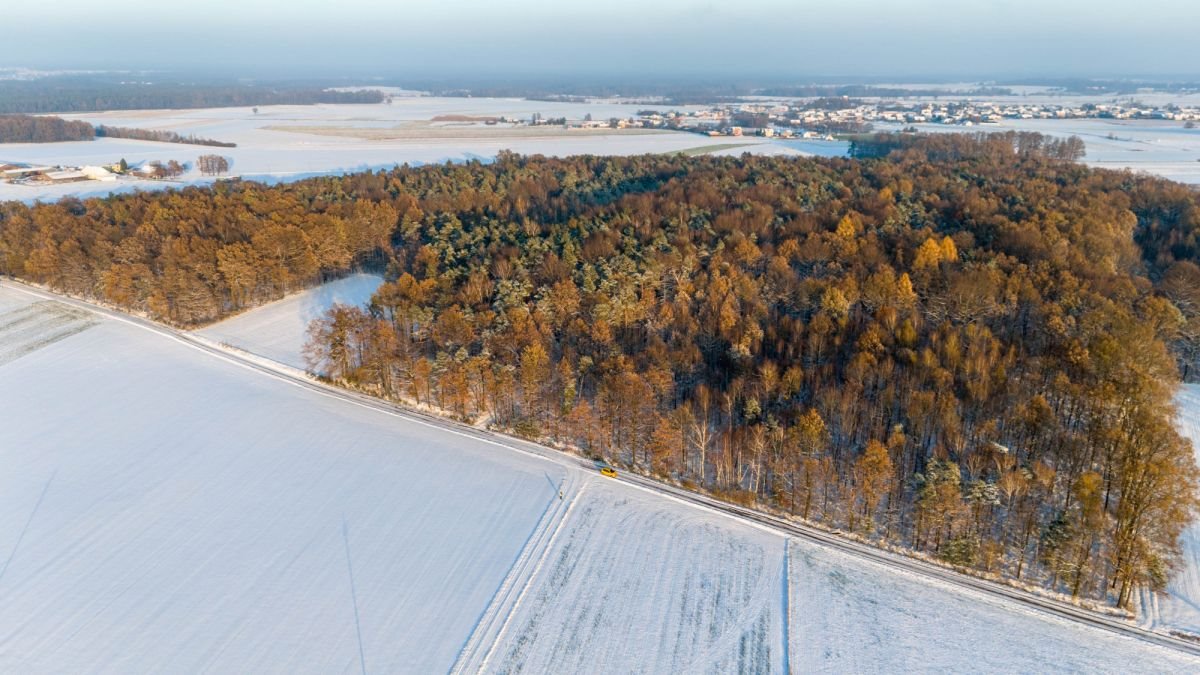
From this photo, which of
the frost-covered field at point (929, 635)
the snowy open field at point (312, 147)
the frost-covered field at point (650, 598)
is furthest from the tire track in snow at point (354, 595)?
the snowy open field at point (312, 147)

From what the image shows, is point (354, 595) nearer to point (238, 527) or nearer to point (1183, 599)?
point (238, 527)

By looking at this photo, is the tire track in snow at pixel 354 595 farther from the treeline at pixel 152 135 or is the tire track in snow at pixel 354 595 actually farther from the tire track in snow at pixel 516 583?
the treeline at pixel 152 135

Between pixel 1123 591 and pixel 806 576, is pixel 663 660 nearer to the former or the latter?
pixel 806 576

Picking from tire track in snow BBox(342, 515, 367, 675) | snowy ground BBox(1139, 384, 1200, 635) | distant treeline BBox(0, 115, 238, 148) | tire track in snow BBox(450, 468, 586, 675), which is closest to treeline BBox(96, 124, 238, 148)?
distant treeline BBox(0, 115, 238, 148)

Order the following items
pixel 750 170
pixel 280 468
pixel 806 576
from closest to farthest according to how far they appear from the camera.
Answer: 1. pixel 806 576
2. pixel 280 468
3. pixel 750 170

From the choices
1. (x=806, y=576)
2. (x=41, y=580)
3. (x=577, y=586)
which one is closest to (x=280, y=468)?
(x=41, y=580)
